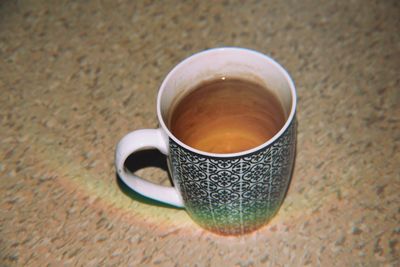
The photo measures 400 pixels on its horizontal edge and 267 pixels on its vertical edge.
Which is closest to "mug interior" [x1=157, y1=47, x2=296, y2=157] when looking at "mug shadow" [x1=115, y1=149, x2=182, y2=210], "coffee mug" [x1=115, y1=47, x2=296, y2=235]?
"coffee mug" [x1=115, y1=47, x2=296, y2=235]

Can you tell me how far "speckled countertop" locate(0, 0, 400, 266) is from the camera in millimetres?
558

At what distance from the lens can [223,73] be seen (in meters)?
0.54

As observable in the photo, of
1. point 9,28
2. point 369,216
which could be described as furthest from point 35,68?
point 369,216

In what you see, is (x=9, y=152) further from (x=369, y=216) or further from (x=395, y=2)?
(x=395, y=2)

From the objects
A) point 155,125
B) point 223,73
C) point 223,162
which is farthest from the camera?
point 155,125

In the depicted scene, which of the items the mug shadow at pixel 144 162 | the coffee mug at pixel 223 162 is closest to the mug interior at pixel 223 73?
the coffee mug at pixel 223 162

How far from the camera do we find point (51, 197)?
1.99 ft

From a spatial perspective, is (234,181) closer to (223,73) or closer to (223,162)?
(223,162)

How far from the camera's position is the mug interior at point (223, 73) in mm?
493

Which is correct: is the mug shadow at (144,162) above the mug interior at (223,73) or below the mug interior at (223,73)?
below

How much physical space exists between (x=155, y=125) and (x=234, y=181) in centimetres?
23

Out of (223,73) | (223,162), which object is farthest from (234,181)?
(223,73)

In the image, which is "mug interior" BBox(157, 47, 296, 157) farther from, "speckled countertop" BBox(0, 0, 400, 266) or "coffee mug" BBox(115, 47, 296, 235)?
"speckled countertop" BBox(0, 0, 400, 266)

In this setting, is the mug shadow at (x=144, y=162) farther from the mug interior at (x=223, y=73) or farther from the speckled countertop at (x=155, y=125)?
the mug interior at (x=223, y=73)
